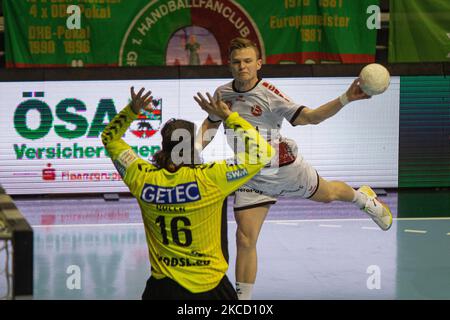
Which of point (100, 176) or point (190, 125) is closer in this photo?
point (190, 125)

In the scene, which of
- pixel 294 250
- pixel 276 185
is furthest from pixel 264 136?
pixel 294 250

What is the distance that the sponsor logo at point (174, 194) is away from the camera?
18.0ft

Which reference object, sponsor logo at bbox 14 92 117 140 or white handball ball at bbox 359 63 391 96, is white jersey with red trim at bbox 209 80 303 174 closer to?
white handball ball at bbox 359 63 391 96

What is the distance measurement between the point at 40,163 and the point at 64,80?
4.89 feet

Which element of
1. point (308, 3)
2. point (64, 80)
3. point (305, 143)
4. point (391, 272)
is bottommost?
point (391, 272)

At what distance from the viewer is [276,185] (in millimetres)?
7996

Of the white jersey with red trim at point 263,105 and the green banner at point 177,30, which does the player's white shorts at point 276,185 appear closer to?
the white jersey with red trim at point 263,105

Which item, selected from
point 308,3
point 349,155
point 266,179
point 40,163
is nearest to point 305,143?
point 349,155

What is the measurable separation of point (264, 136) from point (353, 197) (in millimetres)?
1386

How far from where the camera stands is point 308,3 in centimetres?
1467

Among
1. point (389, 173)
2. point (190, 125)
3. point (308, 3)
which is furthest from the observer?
point (389, 173)

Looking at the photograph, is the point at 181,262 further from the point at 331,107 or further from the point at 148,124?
the point at 148,124

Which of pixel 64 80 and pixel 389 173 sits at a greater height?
pixel 64 80

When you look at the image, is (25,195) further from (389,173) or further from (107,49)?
(389,173)
